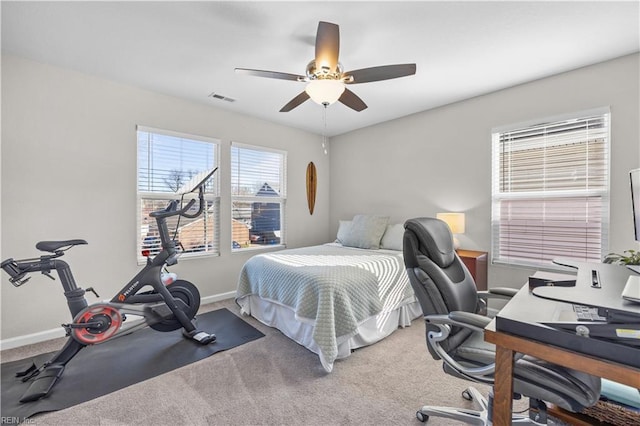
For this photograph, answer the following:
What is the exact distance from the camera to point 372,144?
178 inches

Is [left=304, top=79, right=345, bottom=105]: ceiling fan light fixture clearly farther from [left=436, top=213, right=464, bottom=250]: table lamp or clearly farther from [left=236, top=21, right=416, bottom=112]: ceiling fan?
[left=436, top=213, right=464, bottom=250]: table lamp

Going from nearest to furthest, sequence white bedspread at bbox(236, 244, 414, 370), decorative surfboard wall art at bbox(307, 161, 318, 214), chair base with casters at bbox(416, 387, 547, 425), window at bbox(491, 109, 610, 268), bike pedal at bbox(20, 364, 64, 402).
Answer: chair base with casters at bbox(416, 387, 547, 425), bike pedal at bbox(20, 364, 64, 402), white bedspread at bbox(236, 244, 414, 370), window at bbox(491, 109, 610, 268), decorative surfboard wall art at bbox(307, 161, 318, 214)

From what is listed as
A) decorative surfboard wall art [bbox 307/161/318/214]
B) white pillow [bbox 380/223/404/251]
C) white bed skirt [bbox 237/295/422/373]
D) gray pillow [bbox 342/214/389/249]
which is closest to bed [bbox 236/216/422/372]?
white bed skirt [bbox 237/295/422/373]

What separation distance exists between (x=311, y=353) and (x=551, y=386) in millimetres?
1804

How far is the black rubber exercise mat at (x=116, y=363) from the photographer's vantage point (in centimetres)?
180

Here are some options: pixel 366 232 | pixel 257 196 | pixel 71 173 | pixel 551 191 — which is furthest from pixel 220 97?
pixel 551 191

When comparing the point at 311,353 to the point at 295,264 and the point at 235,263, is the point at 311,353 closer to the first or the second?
the point at 295,264

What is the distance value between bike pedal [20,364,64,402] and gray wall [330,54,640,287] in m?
3.93

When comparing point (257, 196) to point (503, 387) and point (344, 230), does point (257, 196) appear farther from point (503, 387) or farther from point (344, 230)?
point (503, 387)

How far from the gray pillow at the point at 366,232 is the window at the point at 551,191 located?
134 centimetres

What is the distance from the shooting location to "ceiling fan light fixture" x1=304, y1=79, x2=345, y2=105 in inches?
79.1

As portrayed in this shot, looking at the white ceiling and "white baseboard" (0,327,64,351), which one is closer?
the white ceiling

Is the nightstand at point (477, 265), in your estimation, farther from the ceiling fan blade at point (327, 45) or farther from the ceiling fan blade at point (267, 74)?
the ceiling fan blade at point (267, 74)

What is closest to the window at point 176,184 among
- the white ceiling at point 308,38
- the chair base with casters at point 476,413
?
the white ceiling at point 308,38
